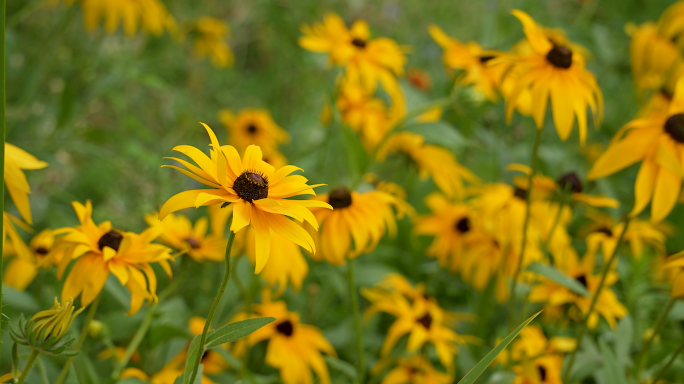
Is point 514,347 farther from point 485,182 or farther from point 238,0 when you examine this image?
point 238,0

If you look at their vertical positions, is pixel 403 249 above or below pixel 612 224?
below

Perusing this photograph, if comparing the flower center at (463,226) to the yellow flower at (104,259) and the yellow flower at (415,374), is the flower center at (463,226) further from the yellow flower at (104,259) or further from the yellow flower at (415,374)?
the yellow flower at (104,259)

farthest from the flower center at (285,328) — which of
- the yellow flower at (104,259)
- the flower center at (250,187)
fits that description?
the flower center at (250,187)

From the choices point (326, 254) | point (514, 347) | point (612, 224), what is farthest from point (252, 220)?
point (612, 224)

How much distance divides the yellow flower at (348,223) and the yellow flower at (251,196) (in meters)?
0.26

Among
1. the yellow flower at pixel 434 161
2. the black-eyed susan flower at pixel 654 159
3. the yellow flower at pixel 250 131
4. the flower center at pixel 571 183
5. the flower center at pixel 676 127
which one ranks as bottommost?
the yellow flower at pixel 250 131

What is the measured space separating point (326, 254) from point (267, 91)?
1784 millimetres

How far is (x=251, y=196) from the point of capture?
0.50 meters

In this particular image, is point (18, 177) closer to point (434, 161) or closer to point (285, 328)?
point (285, 328)

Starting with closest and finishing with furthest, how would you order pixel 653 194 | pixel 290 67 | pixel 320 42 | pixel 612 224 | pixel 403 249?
1. pixel 653 194
2. pixel 320 42
3. pixel 612 224
4. pixel 403 249
5. pixel 290 67

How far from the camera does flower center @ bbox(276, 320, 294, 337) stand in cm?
94

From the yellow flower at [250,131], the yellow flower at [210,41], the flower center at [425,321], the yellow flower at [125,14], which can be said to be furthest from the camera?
the yellow flower at [210,41]

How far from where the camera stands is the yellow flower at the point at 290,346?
0.89 meters

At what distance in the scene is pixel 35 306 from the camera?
788 mm
